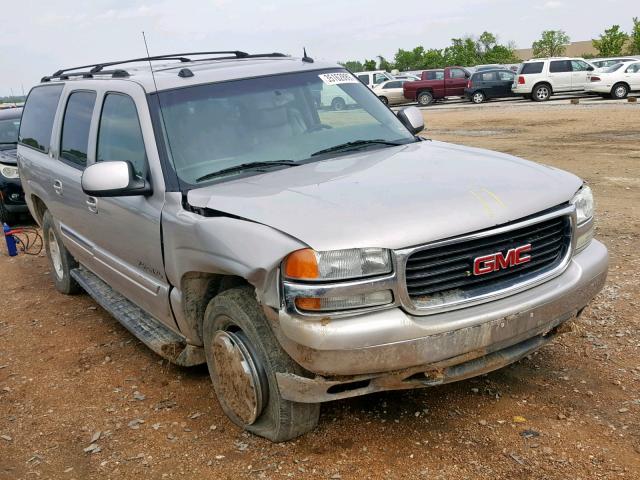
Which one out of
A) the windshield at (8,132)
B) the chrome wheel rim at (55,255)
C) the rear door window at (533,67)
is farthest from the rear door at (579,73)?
the chrome wheel rim at (55,255)

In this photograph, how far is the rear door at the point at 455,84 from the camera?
106 feet

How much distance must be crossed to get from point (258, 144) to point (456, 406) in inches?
71.7

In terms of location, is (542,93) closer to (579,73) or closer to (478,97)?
(579,73)

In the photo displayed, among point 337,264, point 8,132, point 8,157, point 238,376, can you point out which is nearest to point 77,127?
point 238,376

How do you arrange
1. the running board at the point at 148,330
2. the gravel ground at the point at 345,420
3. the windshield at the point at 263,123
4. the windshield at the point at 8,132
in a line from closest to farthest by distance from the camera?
the gravel ground at the point at 345,420 < the windshield at the point at 263,123 < the running board at the point at 148,330 < the windshield at the point at 8,132

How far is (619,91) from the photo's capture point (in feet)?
83.7

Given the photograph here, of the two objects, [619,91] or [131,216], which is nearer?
[131,216]

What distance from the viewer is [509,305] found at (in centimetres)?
303

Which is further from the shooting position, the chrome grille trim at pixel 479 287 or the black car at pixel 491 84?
the black car at pixel 491 84

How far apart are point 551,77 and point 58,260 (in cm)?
2494

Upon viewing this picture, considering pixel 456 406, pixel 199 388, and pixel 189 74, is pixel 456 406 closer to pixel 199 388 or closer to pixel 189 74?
pixel 199 388

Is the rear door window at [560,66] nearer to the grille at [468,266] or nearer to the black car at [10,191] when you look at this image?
the black car at [10,191]

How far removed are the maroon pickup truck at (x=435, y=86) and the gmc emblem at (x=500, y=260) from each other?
98.7 feet

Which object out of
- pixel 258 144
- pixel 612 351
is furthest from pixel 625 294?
pixel 258 144
